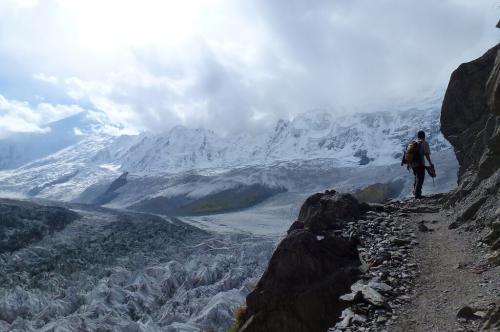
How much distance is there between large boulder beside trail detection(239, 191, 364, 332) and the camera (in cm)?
1180

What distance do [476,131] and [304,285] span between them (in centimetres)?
1022

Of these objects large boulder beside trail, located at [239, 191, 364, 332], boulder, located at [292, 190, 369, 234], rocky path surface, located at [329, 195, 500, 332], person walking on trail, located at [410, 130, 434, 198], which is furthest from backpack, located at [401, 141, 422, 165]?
large boulder beside trail, located at [239, 191, 364, 332]

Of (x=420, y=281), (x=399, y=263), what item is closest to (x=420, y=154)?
(x=399, y=263)

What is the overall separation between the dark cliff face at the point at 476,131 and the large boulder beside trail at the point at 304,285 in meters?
3.27

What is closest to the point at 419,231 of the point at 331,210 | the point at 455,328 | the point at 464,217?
the point at 464,217

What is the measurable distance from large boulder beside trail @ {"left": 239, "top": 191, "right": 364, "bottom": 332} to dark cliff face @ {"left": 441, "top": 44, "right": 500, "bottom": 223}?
327 centimetres

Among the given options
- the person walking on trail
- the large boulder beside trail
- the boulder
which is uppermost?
the person walking on trail

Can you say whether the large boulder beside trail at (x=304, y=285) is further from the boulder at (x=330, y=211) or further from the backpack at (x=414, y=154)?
the backpack at (x=414, y=154)

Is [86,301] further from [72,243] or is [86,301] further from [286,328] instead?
[286,328]

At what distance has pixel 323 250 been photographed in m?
12.7

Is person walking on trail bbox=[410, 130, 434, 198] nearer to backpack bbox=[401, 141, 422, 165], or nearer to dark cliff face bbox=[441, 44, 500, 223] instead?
backpack bbox=[401, 141, 422, 165]

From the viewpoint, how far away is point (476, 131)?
A: 19.5m

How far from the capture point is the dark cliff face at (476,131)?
13680mm

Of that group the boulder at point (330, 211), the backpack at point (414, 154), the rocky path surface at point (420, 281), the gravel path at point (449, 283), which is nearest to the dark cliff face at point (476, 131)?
the rocky path surface at point (420, 281)
